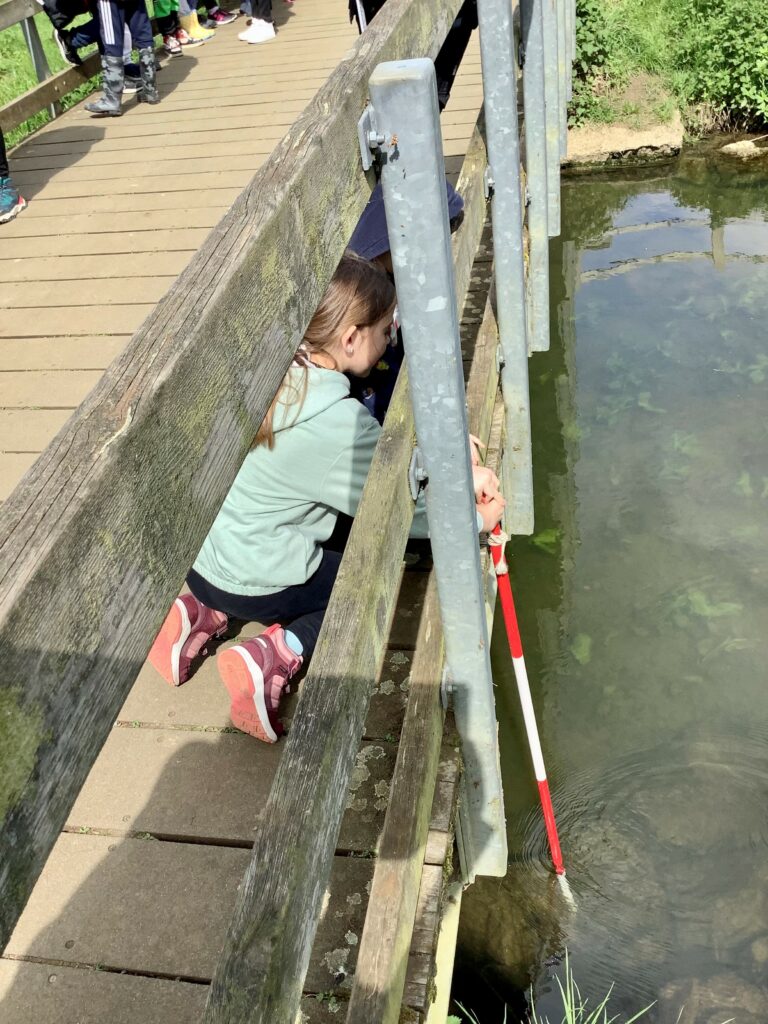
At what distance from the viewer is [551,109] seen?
6.54 metres

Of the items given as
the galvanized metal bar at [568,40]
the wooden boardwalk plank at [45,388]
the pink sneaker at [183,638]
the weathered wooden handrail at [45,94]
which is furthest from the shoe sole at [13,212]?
the galvanized metal bar at [568,40]

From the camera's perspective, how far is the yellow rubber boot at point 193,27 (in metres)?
8.38

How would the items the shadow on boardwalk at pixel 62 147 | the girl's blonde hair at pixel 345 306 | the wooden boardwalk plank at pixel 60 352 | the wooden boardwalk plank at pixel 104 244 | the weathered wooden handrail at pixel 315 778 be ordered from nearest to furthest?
the weathered wooden handrail at pixel 315 778 → the girl's blonde hair at pixel 345 306 → the wooden boardwalk plank at pixel 60 352 → the wooden boardwalk plank at pixel 104 244 → the shadow on boardwalk at pixel 62 147

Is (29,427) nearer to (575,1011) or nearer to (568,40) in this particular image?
(575,1011)

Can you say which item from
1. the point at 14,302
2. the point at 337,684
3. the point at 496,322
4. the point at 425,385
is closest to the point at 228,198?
the point at 14,302

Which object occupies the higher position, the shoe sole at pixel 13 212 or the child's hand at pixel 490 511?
the child's hand at pixel 490 511

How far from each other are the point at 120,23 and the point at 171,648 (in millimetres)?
5354

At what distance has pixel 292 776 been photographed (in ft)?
3.85

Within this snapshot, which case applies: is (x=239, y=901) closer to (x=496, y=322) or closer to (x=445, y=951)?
(x=445, y=951)

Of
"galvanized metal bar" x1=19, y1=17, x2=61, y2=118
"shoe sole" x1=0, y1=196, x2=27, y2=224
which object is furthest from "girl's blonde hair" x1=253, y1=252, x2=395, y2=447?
"galvanized metal bar" x1=19, y1=17, x2=61, y2=118

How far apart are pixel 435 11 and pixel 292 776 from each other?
1529 millimetres

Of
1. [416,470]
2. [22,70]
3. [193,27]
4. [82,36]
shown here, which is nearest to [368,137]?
[416,470]

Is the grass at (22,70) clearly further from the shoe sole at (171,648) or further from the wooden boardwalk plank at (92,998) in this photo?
the wooden boardwalk plank at (92,998)

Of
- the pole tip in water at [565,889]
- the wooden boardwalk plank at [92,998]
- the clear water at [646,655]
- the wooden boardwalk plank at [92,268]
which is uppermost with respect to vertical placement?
the wooden boardwalk plank at [92,998]
